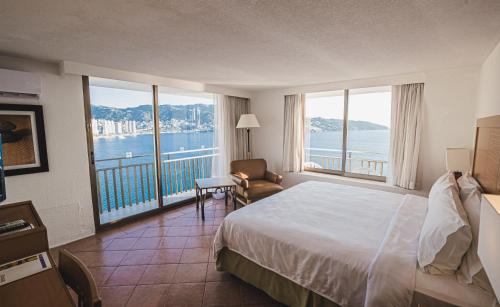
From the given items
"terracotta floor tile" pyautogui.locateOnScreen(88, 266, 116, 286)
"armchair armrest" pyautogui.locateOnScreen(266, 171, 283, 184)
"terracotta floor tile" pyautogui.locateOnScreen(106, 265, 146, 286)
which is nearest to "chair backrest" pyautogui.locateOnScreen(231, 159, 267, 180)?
"armchair armrest" pyautogui.locateOnScreen(266, 171, 283, 184)

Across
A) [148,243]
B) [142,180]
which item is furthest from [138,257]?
[142,180]

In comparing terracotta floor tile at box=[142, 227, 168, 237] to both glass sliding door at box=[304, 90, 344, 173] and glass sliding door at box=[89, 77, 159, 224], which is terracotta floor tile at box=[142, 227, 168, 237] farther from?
glass sliding door at box=[304, 90, 344, 173]

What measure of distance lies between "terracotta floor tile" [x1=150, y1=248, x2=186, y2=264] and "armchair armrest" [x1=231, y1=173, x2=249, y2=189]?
4.64 ft

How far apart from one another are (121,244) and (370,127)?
4495 mm

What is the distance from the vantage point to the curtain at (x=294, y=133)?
15.1 ft

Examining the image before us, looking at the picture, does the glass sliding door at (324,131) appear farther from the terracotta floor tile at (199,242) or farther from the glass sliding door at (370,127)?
the terracotta floor tile at (199,242)

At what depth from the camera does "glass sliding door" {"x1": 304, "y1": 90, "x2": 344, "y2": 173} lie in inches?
173

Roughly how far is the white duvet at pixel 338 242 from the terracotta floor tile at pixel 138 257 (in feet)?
3.24

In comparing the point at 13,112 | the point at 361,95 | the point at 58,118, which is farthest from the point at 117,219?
→ the point at 361,95

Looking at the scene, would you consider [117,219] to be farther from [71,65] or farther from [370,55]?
[370,55]

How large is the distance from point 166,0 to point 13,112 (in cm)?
245

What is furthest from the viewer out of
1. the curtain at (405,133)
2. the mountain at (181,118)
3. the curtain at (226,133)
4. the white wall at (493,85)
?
the curtain at (226,133)

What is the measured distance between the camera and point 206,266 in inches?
96.5

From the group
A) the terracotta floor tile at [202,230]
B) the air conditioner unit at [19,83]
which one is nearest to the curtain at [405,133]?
the terracotta floor tile at [202,230]
